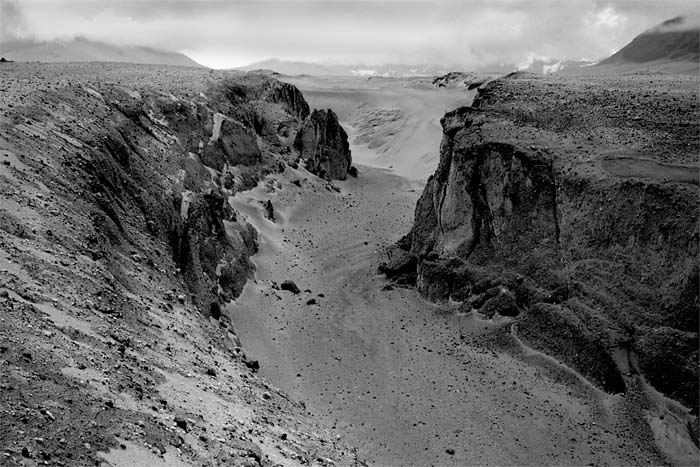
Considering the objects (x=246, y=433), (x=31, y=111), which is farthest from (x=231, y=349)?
(x=31, y=111)

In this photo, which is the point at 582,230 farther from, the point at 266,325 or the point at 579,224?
the point at 266,325

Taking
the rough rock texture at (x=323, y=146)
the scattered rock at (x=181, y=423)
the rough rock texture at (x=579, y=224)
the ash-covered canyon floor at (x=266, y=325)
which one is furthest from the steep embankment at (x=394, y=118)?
the scattered rock at (x=181, y=423)

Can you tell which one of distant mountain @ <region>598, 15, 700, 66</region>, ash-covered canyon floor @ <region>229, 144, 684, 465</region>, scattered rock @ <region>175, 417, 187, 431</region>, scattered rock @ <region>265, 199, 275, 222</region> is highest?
distant mountain @ <region>598, 15, 700, 66</region>

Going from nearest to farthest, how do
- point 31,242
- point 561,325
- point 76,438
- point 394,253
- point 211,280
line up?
1. point 76,438
2. point 31,242
3. point 561,325
4. point 211,280
5. point 394,253

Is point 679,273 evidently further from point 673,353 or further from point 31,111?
point 31,111

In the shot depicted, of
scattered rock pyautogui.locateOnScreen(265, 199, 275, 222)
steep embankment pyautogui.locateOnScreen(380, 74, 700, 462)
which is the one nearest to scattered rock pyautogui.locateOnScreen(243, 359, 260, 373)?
steep embankment pyautogui.locateOnScreen(380, 74, 700, 462)

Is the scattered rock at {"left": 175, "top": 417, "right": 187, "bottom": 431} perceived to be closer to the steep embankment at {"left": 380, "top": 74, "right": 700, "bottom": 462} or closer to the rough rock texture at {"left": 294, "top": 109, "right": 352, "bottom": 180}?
the steep embankment at {"left": 380, "top": 74, "right": 700, "bottom": 462}
